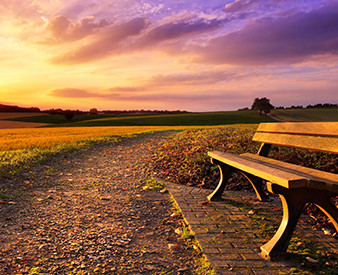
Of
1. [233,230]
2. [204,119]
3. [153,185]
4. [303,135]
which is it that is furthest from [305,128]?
[204,119]

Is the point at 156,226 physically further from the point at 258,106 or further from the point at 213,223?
the point at 258,106

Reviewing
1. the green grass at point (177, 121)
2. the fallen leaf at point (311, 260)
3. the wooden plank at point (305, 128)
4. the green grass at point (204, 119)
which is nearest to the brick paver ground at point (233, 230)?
the fallen leaf at point (311, 260)

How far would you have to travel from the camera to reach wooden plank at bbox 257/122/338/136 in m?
3.48

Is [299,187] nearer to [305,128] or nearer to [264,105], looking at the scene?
[305,128]

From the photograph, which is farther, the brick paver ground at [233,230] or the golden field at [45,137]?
the golden field at [45,137]

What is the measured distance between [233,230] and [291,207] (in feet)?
3.25

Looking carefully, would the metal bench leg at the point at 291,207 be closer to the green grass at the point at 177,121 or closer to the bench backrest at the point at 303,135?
the bench backrest at the point at 303,135

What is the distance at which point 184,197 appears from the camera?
5160 millimetres

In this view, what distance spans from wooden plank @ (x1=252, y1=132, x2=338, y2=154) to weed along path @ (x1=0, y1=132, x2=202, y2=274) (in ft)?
7.09

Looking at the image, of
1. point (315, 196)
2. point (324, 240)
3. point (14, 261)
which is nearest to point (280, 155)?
point (324, 240)

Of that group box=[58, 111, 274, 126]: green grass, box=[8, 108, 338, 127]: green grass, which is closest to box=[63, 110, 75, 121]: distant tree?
box=[8, 108, 338, 127]: green grass

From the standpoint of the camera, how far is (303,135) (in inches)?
163

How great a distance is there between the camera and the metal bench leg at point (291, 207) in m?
2.97

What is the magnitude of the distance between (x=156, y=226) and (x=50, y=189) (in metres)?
3.16
